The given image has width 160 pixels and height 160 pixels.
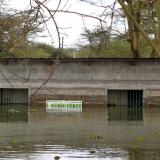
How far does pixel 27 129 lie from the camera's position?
2178cm

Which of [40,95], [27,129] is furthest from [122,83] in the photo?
[27,129]

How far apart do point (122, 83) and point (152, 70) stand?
230cm

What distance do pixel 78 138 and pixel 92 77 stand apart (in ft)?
67.4

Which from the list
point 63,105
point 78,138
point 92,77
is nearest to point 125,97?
point 92,77

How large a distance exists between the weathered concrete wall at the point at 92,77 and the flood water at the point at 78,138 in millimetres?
10569

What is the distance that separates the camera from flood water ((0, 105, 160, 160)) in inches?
569

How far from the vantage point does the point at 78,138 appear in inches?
734

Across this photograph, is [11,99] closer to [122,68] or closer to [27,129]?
[122,68]

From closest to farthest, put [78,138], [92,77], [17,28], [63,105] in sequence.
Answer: [17,28] → [78,138] → [63,105] → [92,77]

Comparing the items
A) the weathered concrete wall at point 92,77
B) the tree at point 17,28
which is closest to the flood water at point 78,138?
the tree at point 17,28

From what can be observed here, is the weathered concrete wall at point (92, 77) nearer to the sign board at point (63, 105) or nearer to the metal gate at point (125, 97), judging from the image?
the metal gate at point (125, 97)

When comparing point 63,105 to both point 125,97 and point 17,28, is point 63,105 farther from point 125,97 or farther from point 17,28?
point 17,28

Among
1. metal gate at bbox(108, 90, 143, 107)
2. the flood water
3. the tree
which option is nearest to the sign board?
metal gate at bbox(108, 90, 143, 107)

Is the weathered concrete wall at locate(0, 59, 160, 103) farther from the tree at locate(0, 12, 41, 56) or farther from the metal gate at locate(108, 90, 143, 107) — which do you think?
the tree at locate(0, 12, 41, 56)
